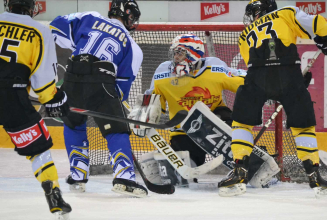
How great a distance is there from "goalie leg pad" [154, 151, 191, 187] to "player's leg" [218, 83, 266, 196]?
1.49 feet

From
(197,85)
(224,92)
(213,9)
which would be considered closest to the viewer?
(197,85)

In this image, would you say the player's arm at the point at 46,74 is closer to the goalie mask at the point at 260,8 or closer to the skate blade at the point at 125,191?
the skate blade at the point at 125,191

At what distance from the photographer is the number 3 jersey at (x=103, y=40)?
317 cm

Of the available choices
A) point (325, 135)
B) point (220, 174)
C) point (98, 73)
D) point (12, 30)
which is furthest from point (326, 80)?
point (12, 30)

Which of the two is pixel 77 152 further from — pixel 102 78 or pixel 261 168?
pixel 261 168

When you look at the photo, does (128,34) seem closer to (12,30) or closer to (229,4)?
(12,30)

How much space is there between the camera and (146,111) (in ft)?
11.3

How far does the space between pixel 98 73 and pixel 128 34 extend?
34 cm

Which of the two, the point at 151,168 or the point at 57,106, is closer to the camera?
the point at 57,106

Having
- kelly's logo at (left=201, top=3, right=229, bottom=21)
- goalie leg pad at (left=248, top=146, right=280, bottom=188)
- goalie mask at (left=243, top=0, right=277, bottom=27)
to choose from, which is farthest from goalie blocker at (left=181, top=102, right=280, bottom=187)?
kelly's logo at (left=201, top=3, right=229, bottom=21)

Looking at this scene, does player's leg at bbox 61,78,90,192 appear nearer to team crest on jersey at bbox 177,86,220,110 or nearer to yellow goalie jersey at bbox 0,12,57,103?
team crest on jersey at bbox 177,86,220,110

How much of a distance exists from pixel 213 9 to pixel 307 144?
14.2 feet

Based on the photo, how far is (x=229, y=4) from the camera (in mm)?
7121

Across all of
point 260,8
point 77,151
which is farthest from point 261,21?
point 77,151
